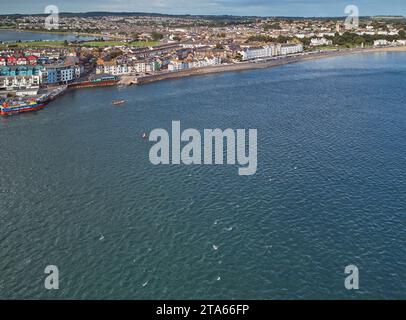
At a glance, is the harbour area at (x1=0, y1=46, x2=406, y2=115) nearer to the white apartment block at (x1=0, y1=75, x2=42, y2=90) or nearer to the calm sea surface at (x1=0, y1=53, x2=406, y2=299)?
the white apartment block at (x1=0, y1=75, x2=42, y2=90)

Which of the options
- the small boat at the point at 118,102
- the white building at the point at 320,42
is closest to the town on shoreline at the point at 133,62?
the white building at the point at 320,42

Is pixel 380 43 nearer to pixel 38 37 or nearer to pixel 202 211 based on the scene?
pixel 38 37

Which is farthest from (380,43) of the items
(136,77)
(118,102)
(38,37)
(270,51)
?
(38,37)

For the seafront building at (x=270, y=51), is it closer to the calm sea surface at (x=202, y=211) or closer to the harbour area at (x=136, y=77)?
the harbour area at (x=136, y=77)

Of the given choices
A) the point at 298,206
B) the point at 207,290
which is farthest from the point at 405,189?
the point at 207,290
